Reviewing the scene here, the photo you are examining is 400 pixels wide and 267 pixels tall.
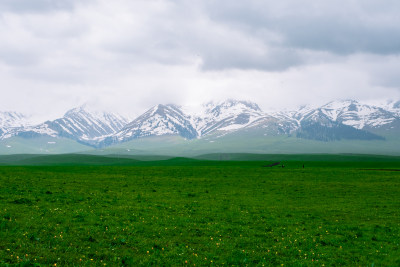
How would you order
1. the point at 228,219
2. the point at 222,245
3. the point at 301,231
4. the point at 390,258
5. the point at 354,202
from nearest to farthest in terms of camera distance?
the point at 390,258 → the point at 222,245 → the point at 301,231 → the point at 228,219 → the point at 354,202

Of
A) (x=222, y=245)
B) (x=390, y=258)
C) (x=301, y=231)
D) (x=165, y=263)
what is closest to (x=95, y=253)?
(x=165, y=263)

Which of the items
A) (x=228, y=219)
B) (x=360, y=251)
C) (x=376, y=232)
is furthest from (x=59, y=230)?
(x=376, y=232)

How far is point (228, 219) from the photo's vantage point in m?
26.8

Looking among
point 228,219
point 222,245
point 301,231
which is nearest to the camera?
point 222,245

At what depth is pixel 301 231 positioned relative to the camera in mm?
23469

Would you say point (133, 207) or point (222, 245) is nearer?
point (222, 245)

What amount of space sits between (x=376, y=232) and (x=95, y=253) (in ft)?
66.8

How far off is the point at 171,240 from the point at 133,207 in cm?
1140

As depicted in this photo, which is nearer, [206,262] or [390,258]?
[206,262]

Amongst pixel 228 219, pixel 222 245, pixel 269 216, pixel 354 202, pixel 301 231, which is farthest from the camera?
pixel 354 202

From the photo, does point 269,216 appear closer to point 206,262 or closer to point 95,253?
point 206,262

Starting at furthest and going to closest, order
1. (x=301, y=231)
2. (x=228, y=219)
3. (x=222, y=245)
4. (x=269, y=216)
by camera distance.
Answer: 1. (x=269, y=216)
2. (x=228, y=219)
3. (x=301, y=231)
4. (x=222, y=245)

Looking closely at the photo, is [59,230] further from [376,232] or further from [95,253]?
[376,232]

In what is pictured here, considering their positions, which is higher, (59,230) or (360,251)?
(59,230)
